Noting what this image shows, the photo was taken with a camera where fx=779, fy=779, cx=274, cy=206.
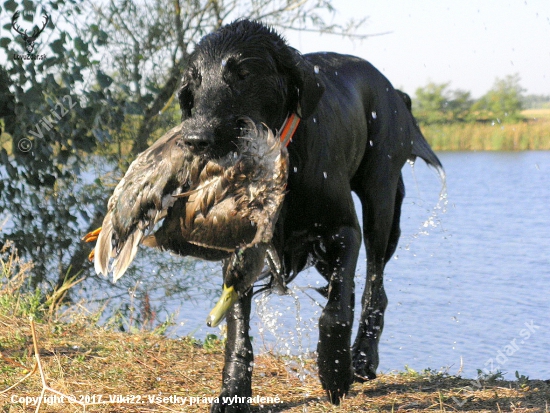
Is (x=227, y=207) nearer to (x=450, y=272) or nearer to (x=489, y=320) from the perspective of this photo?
(x=489, y=320)

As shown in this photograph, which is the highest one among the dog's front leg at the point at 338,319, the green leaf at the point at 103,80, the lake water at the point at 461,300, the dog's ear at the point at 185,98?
the green leaf at the point at 103,80

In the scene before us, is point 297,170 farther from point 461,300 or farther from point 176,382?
point 461,300

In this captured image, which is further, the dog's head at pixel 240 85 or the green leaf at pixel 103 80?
the green leaf at pixel 103 80

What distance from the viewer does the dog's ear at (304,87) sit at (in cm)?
307

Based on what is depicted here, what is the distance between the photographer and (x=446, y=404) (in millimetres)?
3318

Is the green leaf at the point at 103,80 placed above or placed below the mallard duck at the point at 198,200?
above

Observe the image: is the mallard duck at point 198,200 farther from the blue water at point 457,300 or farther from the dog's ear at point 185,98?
the blue water at point 457,300

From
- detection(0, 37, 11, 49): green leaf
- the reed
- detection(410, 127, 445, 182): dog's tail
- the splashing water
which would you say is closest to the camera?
the splashing water

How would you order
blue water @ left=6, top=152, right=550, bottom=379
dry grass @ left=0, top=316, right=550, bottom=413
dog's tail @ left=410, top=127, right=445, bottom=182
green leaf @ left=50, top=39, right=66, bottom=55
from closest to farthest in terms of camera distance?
1. dry grass @ left=0, top=316, right=550, bottom=413
2. dog's tail @ left=410, top=127, right=445, bottom=182
3. blue water @ left=6, top=152, right=550, bottom=379
4. green leaf @ left=50, top=39, right=66, bottom=55

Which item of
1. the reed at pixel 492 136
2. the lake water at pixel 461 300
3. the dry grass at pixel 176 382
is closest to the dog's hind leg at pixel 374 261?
the dry grass at pixel 176 382

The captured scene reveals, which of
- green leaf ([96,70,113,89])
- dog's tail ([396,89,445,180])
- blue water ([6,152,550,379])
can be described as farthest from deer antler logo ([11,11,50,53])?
dog's tail ([396,89,445,180])

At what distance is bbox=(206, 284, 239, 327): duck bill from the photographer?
2.59 m

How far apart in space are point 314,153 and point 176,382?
1254mm

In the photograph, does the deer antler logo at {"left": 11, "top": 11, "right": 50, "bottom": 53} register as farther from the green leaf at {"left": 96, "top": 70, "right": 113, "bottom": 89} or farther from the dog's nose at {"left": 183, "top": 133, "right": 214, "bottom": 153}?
the dog's nose at {"left": 183, "top": 133, "right": 214, "bottom": 153}
